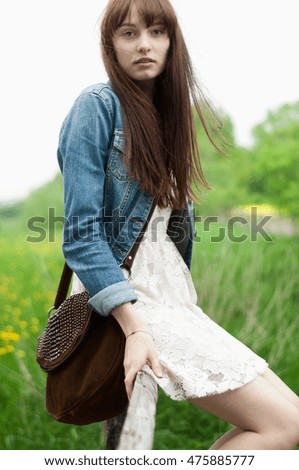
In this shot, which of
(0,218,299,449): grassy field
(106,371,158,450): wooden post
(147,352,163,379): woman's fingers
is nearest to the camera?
(106,371,158,450): wooden post

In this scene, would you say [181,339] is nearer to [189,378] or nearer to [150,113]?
[189,378]

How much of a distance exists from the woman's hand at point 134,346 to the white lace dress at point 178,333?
43mm

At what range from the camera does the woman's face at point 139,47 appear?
1.87 metres

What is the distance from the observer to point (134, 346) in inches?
64.9

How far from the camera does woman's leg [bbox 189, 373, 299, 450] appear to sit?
1.74m

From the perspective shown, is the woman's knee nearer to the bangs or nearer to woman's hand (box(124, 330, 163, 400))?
woman's hand (box(124, 330, 163, 400))

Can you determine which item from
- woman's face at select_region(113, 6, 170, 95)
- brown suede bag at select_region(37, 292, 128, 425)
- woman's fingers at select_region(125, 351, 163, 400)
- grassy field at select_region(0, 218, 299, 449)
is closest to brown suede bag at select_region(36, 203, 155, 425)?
brown suede bag at select_region(37, 292, 128, 425)

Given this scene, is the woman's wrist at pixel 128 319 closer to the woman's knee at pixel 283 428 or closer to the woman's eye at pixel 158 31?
the woman's knee at pixel 283 428

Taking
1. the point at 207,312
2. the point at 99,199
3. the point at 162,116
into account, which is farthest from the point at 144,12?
the point at 207,312

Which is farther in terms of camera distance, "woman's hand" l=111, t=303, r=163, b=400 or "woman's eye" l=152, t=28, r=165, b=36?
"woman's eye" l=152, t=28, r=165, b=36

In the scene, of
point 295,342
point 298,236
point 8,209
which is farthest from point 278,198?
point 8,209

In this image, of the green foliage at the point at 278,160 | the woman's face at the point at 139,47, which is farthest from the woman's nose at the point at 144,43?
the green foliage at the point at 278,160

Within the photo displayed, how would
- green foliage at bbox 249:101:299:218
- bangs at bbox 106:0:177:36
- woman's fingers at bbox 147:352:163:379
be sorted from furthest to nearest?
green foliage at bbox 249:101:299:218 → bangs at bbox 106:0:177:36 → woman's fingers at bbox 147:352:163:379
